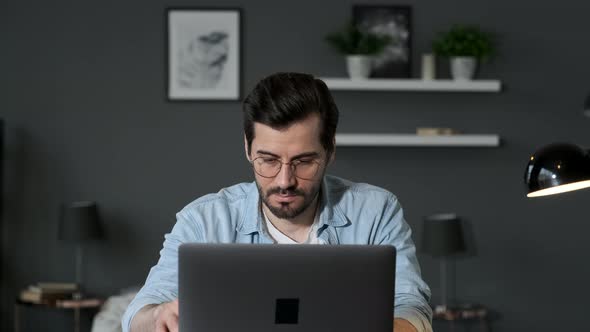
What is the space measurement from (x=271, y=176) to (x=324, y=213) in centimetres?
19

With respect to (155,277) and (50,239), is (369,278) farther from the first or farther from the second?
(50,239)

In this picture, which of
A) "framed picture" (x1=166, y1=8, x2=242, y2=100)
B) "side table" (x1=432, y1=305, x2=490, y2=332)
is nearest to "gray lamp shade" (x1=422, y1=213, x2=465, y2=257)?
"side table" (x1=432, y1=305, x2=490, y2=332)

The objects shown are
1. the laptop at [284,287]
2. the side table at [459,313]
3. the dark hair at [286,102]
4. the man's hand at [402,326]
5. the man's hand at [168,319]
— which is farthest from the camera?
the side table at [459,313]

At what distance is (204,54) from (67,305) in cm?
161

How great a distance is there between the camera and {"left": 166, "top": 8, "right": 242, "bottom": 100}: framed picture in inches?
208

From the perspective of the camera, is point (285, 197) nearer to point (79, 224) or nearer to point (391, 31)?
point (79, 224)

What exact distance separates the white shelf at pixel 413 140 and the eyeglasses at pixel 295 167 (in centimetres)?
299

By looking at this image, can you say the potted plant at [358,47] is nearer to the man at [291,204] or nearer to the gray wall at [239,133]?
the gray wall at [239,133]

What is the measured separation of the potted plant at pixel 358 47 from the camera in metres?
5.12

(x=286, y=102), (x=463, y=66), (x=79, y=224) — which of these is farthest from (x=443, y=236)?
(x=286, y=102)

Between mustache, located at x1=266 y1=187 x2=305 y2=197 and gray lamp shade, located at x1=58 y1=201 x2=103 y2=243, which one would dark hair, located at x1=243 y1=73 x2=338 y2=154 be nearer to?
mustache, located at x1=266 y1=187 x2=305 y2=197

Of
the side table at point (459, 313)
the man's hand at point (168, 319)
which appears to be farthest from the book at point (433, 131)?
the man's hand at point (168, 319)

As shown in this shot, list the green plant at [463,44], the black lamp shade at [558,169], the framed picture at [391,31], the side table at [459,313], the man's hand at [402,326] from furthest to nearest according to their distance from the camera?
the framed picture at [391,31]
the green plant at [463,44]
the side table at [459,313]
the black lamp shade at [558,169]
the man's hand at [402,326]

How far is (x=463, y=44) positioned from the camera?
5.10m
